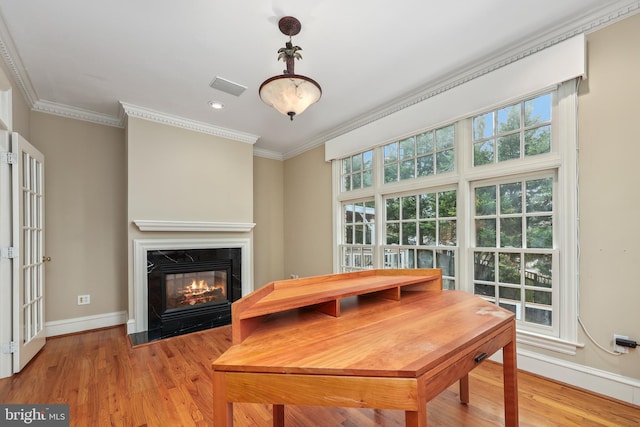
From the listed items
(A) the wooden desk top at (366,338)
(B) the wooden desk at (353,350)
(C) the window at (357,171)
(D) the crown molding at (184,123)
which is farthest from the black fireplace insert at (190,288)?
(A) the wooden desk top at (366,338)

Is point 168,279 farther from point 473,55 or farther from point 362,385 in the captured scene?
point 473,55

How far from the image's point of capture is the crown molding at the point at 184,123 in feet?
11.0

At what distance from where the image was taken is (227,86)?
114 inches

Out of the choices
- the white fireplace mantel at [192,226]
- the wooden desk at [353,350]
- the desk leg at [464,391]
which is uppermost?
the white fireplace mantel at [192,226]

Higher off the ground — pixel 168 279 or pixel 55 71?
pixel 55 71

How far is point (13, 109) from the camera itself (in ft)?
8.48

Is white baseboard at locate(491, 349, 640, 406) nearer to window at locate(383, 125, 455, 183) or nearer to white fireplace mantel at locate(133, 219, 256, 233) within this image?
window at locate(383, 125, 455, 183)

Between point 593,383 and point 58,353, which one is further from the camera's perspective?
point 58,353

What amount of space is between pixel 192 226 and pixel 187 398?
6.94 ft

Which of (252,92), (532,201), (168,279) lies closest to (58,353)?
(168,279)

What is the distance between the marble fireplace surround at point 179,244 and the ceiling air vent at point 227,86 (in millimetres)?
1710

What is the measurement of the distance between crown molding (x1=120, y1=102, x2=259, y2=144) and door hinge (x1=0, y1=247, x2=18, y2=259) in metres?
1.77

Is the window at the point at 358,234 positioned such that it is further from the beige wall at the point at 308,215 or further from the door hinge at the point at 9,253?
the door hinge at the point at 9,253

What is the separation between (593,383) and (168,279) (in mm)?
4218
